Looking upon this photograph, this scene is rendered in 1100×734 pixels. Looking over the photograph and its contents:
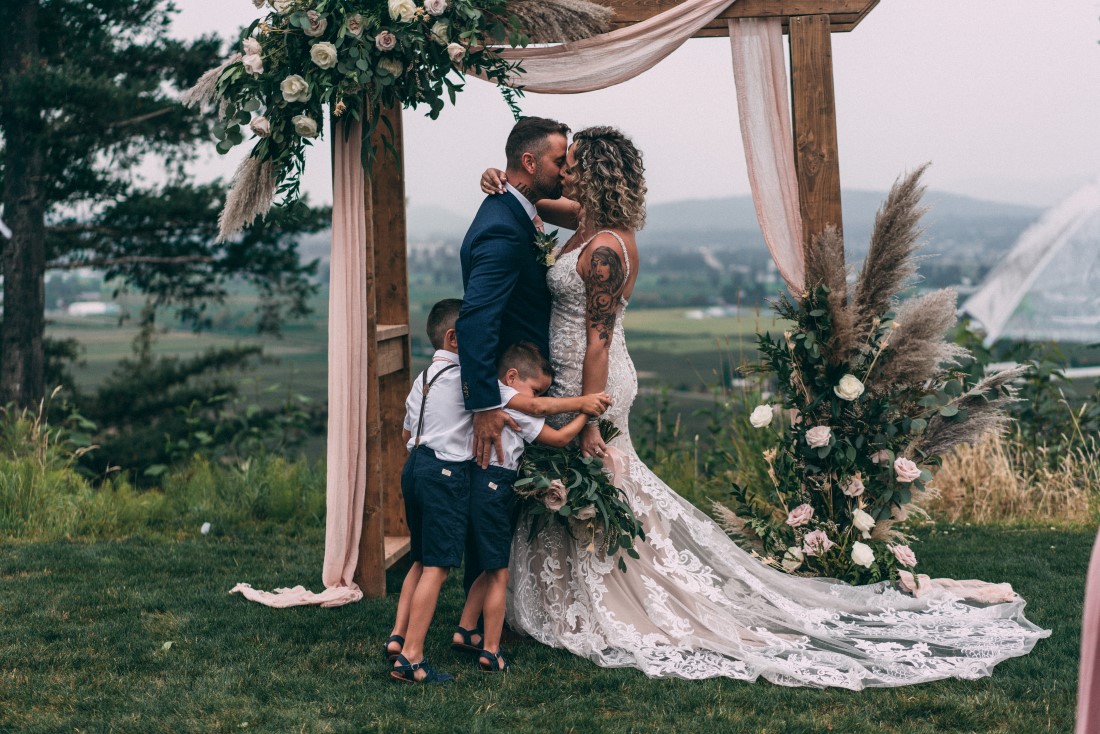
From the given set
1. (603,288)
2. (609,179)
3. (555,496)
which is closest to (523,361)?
(603,288)

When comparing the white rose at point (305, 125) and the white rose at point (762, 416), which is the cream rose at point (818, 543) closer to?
the white rose at point (762, 416)

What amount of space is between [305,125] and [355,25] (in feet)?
1.53

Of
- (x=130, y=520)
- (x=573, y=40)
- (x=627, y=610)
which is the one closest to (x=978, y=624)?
(x=627, y=610)

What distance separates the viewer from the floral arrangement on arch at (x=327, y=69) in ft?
13.6

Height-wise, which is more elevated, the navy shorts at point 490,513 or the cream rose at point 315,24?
the cream rose at point 315,24

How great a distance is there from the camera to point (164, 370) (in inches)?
446

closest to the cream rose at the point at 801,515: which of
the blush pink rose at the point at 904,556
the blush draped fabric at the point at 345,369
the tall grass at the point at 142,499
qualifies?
the blush pink rose at the point at 904,556

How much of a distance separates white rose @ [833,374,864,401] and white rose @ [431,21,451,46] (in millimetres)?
2365

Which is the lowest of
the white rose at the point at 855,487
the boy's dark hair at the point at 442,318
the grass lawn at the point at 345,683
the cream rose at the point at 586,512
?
the grass lawn at the point at 345,683

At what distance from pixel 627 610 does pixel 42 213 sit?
342 inches

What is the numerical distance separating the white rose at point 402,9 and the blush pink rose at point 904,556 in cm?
328

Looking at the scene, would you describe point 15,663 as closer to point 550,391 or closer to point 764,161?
point 550,391

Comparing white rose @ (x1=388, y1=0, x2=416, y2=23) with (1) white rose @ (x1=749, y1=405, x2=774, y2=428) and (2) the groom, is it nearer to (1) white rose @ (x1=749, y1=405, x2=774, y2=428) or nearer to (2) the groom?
(2) the groom

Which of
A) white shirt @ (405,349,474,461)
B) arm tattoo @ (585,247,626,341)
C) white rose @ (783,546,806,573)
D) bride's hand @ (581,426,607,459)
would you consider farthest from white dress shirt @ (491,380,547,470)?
white rose @ (783,546,806,573)
